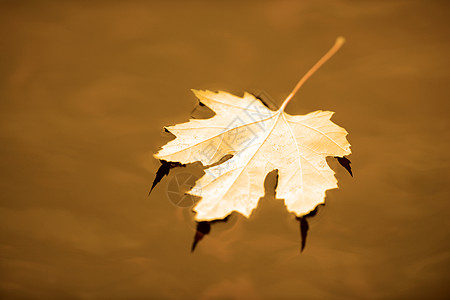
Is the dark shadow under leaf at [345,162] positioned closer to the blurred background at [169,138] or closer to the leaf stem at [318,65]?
the blurred background at [169,138]

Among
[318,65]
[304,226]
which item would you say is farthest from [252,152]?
[318,65]

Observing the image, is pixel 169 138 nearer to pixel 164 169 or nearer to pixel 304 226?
pixel 164 169

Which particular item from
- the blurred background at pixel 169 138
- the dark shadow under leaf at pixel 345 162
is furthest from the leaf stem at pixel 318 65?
the dark shadow under leaf at pixel 345 162

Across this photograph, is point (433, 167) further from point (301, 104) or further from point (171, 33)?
point (171, 33)

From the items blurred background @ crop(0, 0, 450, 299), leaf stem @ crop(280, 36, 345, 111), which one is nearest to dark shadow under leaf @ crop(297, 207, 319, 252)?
blurred background @ crop(0, 0, 450, 299)

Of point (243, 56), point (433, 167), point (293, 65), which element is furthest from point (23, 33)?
point (433, 167)

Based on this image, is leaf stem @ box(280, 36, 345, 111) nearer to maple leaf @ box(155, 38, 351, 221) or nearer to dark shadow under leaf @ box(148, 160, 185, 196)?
maple leaf @ box(155, 38, 351, 221)
